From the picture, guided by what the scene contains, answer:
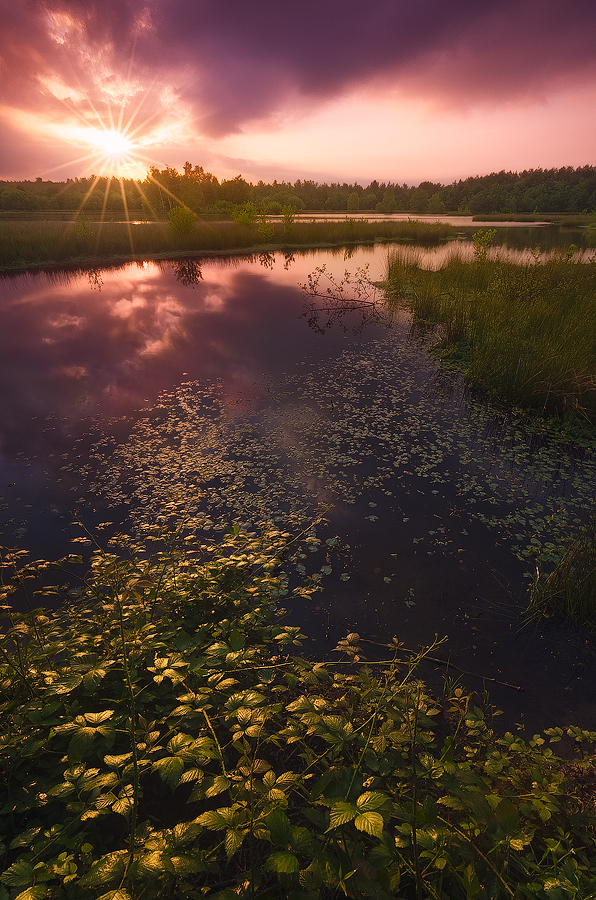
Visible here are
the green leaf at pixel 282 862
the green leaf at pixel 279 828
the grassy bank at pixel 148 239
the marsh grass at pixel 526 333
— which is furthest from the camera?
the grassy bank at pixel 148 239

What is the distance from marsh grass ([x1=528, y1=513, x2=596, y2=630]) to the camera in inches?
129

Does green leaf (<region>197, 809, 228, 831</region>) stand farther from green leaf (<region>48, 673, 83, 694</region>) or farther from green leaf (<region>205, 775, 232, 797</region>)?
green leaf (<region>48, 673, 83, 694</region>)

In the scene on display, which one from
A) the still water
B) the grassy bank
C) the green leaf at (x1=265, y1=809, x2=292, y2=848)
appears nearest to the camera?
the green leaf at (x1=265, y1=809, x2=292, y2=848)

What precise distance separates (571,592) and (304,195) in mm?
132768

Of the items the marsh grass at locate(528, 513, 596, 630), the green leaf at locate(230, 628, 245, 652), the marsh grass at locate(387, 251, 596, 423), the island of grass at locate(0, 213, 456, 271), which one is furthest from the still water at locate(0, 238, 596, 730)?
the island of grass at locate(0, 213, 456, 271)

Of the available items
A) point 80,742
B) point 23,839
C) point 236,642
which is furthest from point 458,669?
point 23,839

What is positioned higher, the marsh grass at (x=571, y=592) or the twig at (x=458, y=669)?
the marsh grass at (x=571, y=592)

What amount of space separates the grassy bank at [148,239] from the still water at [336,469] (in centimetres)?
1038

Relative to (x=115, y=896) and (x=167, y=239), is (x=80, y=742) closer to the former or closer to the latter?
(x=115, y=896)

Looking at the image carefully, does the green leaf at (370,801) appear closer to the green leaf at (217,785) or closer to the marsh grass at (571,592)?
the green leaf at (217,785)

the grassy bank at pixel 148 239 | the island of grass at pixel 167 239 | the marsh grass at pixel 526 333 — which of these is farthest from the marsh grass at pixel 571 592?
the grassy bank at pixel 148 239

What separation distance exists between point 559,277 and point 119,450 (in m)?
14.3

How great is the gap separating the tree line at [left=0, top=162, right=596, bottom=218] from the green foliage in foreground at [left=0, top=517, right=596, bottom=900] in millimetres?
64514

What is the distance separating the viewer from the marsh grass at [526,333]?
6641 mm
